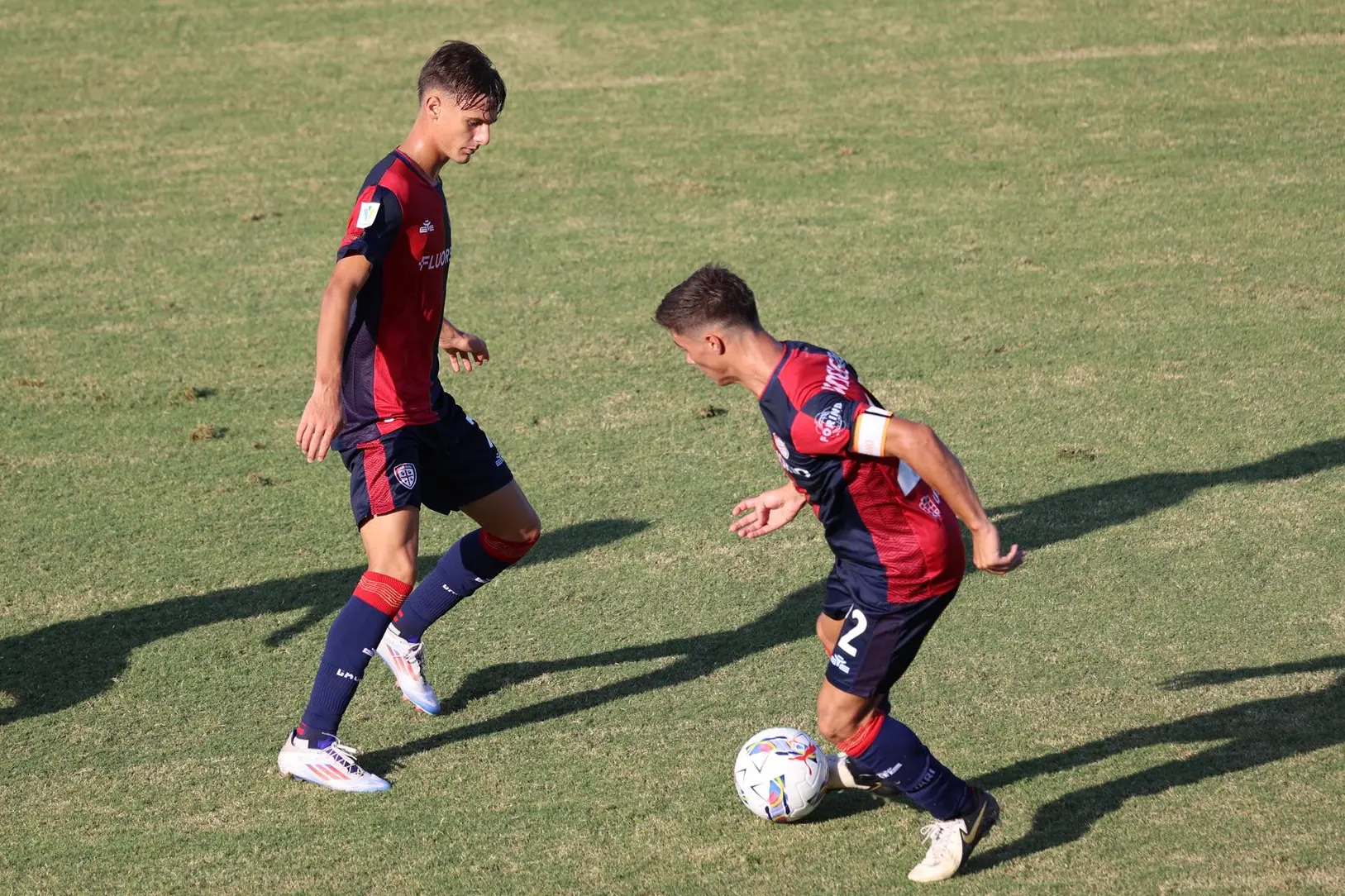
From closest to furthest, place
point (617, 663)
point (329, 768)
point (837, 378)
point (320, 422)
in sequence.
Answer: point (837, 378)
point (320, 422)
point (329, 768)
point (617, 663)

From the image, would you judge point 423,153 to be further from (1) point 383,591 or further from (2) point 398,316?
(1) point 383,591

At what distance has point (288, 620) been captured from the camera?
20.6ft

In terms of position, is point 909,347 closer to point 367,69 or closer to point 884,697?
point 884,697

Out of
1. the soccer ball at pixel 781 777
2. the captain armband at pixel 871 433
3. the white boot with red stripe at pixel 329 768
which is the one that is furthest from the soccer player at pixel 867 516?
the white boot with red stripe at pixel 329 768

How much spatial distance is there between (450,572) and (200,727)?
112 cm

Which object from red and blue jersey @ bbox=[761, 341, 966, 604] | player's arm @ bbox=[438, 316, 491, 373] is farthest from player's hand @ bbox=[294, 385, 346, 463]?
red and blue jersey @ bbox=[761, 341, 966, 604]

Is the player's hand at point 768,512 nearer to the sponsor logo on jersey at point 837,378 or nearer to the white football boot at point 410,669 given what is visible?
the sponsor logo on jersey at point 837,378

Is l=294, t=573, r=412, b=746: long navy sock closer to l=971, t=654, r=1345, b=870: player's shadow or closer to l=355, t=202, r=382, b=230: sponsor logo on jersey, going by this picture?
l=355, t=202, r=382, b=230: sponsor logo on jersey

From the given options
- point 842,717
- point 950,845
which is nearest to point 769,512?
point 842,717

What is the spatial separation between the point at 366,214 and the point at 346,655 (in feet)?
5.15

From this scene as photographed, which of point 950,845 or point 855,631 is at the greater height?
point 855,631

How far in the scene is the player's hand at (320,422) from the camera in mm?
4660

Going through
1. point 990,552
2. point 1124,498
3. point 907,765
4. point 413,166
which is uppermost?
point 413,166

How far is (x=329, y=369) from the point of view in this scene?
186 inches
